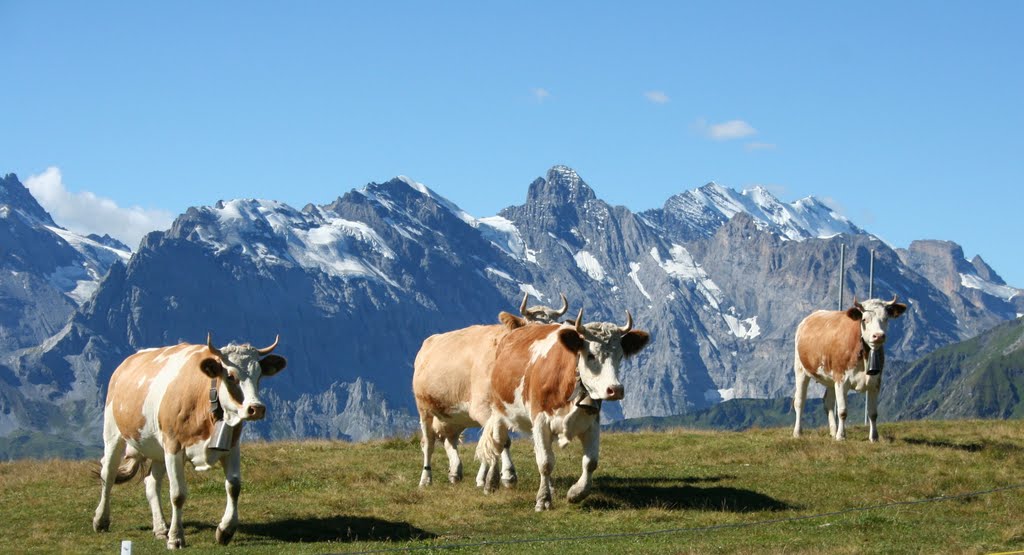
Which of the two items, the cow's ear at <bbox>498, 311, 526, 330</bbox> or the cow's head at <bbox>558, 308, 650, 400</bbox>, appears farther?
the cow's ear at <bbox>498, 311, 526, 330</bbox>

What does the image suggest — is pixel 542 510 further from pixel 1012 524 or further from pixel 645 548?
pixel 1012 524

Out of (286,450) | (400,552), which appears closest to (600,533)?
(400,552)

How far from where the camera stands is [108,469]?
901 inches

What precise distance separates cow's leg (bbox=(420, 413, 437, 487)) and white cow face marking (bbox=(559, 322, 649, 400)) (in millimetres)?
5653

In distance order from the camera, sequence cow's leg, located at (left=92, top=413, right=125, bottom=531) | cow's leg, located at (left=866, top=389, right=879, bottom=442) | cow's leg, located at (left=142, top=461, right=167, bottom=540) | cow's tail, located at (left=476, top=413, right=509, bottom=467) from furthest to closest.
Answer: cow's leg, located at (left=866, top=389, right=879, bottom=442)
cow's tail, located at (left=476, top=413, right=509, bottom=467)
cow's leg, located at (left=92, top=413, right=125, bottom=531)
cow's leg, located at (left=142, top=461, right=167, bottom=540)

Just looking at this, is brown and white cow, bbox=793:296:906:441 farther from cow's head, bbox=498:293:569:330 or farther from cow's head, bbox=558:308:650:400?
cow's head, bbox=558:308:650:400

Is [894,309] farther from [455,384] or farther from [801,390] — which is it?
[455,384]

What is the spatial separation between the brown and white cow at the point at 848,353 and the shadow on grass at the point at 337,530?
14443 mm

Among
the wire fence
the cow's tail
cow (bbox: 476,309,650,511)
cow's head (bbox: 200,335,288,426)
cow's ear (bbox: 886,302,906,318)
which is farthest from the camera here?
cow's ear (bbox: 886,302,906,318)

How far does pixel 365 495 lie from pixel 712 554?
29.2 feet

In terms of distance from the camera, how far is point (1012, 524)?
21.0 meters

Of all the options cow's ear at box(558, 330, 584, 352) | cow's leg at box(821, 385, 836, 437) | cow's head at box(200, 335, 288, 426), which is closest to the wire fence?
cow's head at box(200, 335, 288, 426)

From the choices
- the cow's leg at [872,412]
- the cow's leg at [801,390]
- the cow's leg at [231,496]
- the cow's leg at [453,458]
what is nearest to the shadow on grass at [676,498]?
the cow's leg at [453,458]

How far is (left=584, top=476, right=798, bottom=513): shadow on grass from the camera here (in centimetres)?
2361
